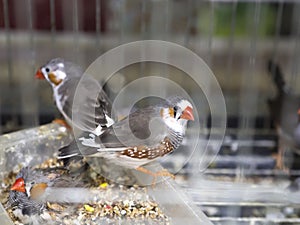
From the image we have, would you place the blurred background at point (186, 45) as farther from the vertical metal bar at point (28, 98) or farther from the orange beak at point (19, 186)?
the orange beak at point (19, 186)

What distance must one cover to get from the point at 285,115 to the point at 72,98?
79cm

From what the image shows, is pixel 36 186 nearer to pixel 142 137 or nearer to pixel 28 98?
pixel 142 137

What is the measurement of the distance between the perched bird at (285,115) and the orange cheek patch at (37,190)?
90 centimetres

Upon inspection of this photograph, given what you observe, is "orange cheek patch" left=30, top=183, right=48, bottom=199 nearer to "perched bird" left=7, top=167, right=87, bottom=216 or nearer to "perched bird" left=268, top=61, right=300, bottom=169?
"perched bird" left=7, top=167, right=87, bottom=216

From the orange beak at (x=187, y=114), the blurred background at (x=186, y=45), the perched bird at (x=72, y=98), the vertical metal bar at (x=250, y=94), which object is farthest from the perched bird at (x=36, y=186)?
the vertical metal bar at (x=250, y=94)

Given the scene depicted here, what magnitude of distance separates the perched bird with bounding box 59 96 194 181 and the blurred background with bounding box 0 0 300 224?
680 mm

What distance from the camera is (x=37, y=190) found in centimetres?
132

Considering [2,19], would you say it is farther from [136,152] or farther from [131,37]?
[136,152]

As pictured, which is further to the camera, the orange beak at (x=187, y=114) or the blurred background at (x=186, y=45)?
the blurred background at (x=186, y=45)

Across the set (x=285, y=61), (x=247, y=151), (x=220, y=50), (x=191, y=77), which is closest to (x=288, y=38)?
(x=285, y=61)

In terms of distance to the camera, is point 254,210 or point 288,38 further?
point 288,38

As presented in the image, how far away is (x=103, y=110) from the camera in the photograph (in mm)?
1484

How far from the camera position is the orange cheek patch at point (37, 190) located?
4.30ft

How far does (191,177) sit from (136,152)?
0.48 metres
